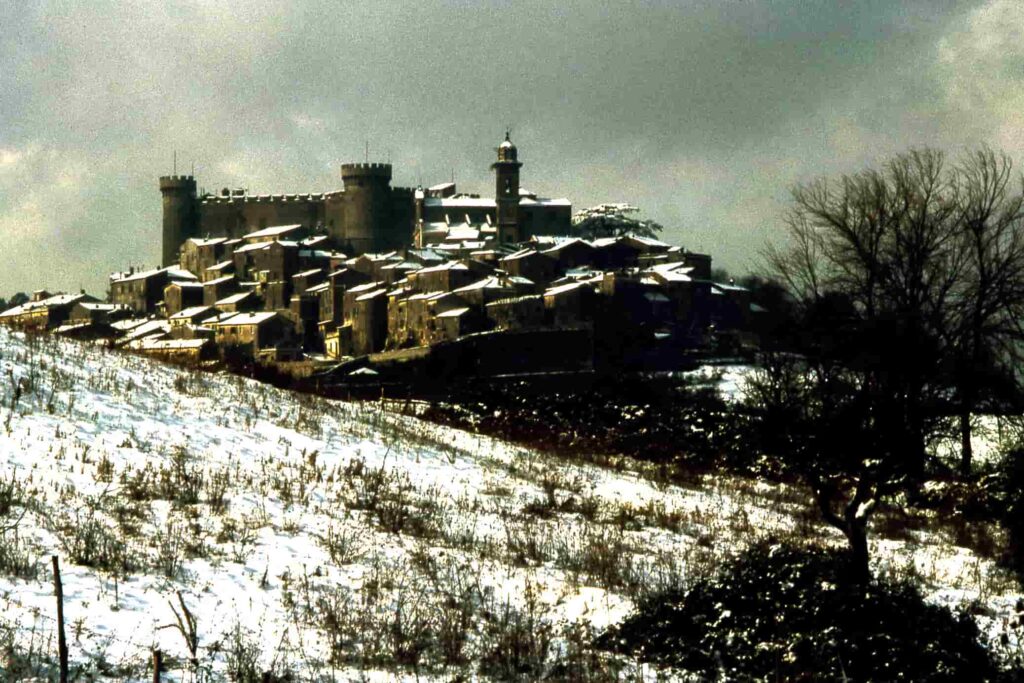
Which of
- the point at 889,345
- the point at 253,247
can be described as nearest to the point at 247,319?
the point at 253,247

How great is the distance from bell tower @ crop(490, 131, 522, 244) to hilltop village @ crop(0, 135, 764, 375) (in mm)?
117

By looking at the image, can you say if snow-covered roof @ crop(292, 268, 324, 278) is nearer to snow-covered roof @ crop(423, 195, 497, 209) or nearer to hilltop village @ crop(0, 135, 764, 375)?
hilltop village @ crop(0, 135, 764, 375)

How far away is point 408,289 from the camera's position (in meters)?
80.6

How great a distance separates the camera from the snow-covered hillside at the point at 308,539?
23.8 ft

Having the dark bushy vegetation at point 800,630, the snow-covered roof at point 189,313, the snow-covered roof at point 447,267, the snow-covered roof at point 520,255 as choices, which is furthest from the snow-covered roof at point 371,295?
the dark bushy vegetation at point 800,630

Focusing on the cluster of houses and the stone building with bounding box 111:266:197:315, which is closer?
the cluster of houses

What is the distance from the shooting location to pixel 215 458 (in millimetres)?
12438

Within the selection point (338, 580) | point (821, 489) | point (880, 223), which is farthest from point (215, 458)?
point (880, 223)

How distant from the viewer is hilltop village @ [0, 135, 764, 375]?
5909 cm

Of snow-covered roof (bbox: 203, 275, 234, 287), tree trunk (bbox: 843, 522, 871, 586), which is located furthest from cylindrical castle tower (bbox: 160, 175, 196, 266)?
tree trunk (bbox: 843, 522, 871, 586)

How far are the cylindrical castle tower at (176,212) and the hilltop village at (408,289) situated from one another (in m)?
0.14

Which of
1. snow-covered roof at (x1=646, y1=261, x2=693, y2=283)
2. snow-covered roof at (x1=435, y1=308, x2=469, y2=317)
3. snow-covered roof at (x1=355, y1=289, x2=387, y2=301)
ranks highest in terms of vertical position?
snow-covered roof at (x1=646, y1=261, x2=693, y2=283)

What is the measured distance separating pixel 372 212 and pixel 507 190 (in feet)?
49.6

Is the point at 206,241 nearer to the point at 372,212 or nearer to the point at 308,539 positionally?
the point at 372,212
